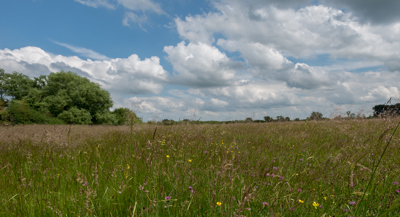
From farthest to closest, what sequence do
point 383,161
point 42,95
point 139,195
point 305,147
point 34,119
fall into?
point 42,95 < point 34,119 < point 305,147 < point 383,161 < point 139,195

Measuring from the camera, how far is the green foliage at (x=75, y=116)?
2693 cm

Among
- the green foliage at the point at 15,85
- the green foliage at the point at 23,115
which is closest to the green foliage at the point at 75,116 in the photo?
the green foliage at the point at 23,115

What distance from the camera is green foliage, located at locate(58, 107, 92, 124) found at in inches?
Answer: 1060

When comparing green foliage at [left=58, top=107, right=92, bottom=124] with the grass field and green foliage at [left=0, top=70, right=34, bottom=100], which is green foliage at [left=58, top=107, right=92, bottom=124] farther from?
the grass field

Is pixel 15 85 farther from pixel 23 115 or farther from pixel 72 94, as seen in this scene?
pixel 23 115

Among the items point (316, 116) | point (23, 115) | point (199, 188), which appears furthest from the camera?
point (23, 115)

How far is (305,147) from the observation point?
5047mm

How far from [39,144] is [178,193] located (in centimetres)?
445

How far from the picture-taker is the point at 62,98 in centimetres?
2791

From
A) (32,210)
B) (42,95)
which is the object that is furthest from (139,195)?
(42,95)

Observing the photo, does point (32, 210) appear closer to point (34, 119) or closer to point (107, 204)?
point (107, 204)

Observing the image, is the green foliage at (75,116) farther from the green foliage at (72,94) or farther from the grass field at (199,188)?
the grass field at (199,188)

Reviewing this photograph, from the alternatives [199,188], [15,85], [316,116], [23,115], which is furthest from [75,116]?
[199,188]

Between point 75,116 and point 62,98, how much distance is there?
283 centimetres
